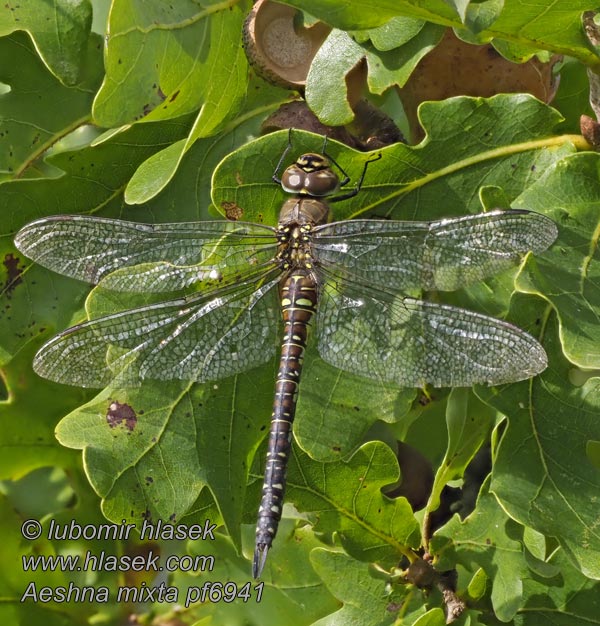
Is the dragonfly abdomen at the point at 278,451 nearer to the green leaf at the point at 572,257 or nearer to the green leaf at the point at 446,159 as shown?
the green leaf at the point at 446,159

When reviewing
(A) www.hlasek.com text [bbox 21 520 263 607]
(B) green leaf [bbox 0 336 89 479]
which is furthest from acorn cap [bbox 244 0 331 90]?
(A) www.hlasek.com text [bbox 21 520 263 607]

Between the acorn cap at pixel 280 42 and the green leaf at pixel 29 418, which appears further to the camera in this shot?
the green leaf at pixel 29 418

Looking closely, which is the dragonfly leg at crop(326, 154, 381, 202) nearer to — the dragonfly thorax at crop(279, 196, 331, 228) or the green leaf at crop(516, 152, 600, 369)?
the dragonfly thorax at crop(279, 196, 331, 228)

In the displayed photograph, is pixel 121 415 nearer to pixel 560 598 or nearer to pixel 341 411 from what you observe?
pixel 341 411

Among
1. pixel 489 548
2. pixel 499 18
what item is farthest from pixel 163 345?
pixel 499 18

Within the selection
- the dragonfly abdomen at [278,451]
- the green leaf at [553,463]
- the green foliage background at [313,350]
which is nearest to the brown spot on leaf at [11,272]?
the green foliage background at [313,350]

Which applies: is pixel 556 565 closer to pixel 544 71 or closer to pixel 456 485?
pixel 456 485

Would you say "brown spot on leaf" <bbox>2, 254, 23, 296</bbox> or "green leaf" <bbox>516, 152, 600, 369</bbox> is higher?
"green leaf" <bbox>516, 152, 600, 369</bbox>
